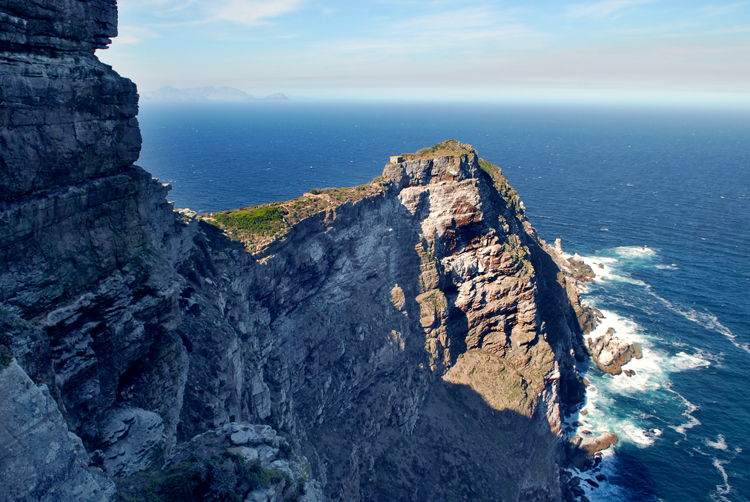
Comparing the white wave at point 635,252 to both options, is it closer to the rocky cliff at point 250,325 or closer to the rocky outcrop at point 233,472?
the rocky cliff at point 250,325

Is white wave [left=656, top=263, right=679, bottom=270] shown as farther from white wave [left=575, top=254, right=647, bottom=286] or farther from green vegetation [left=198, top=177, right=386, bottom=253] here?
green vegetation [left=198, top=177, right=386, bottom=253]

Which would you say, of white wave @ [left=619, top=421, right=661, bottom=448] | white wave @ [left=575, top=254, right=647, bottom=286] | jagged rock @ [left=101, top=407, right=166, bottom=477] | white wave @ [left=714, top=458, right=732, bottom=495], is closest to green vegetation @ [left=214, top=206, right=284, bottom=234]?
jagged rock @ [left=101, top=407, right=166, bottom=477]

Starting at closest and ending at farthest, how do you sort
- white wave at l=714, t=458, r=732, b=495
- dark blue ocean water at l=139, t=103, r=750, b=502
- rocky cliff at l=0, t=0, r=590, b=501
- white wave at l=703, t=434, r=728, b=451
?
rocky cliff at l=0, t=0, r=590, b=501 < white wave at l=714, t=458, r=732, b=495 < dark blue ocean water at l=139, t=103, r=750, b=502 < white wave at l=703, t=434, r=728, b=451

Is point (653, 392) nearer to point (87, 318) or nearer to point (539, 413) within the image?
point (539, 413)

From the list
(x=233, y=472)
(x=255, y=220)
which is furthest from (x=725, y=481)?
(x=255, y=220)

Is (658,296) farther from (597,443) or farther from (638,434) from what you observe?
(597,443)

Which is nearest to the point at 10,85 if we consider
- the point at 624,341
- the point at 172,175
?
the point at 624,341
